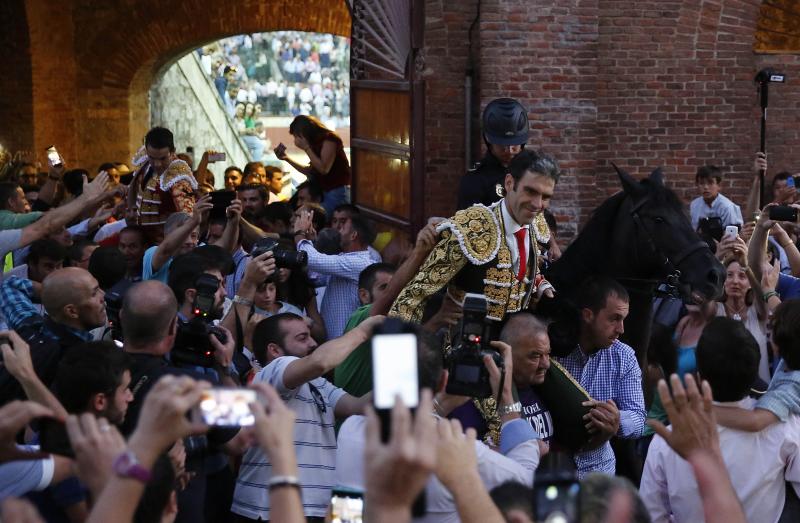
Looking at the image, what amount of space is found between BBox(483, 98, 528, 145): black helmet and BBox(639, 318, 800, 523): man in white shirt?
3.56 meters

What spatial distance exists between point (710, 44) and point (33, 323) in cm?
794

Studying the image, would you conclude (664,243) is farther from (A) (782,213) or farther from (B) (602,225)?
(A) (782,213)

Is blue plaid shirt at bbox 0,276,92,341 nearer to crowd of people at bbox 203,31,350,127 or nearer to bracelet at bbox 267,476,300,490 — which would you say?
bracelet at bbox 267,476,300,490

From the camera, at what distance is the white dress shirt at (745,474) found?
452cm

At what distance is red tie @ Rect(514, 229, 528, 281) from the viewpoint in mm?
6355

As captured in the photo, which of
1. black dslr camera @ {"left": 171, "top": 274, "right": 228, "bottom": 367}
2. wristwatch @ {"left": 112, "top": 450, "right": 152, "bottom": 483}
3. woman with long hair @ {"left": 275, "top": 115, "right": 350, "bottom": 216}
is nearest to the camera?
wristwatch @ {"left": 112, "top": 450, "right": 152, "bottom": 483}

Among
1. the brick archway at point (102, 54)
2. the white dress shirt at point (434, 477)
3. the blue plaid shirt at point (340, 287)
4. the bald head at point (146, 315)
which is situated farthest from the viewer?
the brick archway at point (102, 54)

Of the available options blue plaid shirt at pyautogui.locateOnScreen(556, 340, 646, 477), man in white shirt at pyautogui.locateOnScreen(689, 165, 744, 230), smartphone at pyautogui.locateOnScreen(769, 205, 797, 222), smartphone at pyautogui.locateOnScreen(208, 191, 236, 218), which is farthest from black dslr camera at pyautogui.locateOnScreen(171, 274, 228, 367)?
man in white shirt at pyautogui.locateOnScreen(689, 165, 744, 230)

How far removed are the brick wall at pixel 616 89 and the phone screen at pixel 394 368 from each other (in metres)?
8.20

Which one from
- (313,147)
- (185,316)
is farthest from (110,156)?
(185,316)

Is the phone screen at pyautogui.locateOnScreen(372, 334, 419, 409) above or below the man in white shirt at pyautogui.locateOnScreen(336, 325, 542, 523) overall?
above

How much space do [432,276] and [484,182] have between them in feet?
6.36

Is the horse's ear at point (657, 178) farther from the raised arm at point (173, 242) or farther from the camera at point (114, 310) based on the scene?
the camera at point (114, 310)

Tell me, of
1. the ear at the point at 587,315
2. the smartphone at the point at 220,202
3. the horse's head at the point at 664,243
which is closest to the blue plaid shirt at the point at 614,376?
the ear at the point at 587,315
